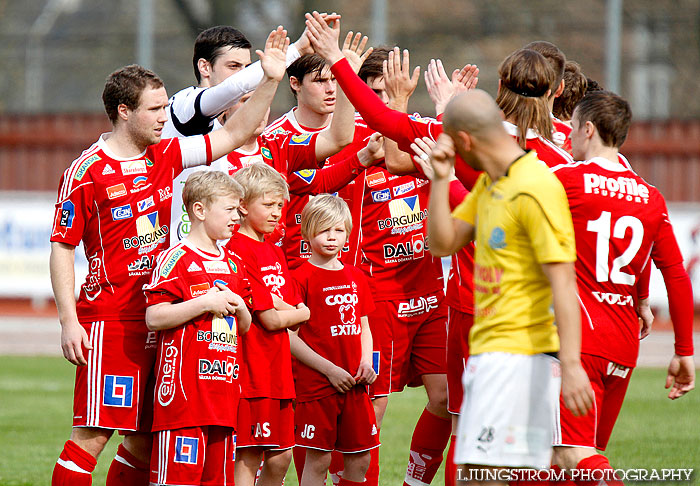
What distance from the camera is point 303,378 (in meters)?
5.93

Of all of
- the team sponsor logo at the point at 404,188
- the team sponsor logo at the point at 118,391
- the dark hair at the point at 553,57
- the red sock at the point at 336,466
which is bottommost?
the red sock at the point at 336,466

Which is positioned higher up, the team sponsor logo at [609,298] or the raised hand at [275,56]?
the raised hand at [275,56]

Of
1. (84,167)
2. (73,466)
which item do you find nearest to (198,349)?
(73,466)

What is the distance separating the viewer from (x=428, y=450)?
6352 mm

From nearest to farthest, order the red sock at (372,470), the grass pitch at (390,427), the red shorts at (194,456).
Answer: the red shorts at (194,456) → the red sock at (372,470) → the grass pitch at (390,427)

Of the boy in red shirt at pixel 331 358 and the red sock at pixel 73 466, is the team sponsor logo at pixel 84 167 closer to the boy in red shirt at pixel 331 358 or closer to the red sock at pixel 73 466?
the boy in red shirt at pixel 331 358

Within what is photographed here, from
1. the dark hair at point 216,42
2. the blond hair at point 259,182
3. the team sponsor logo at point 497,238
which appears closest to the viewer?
the team sponsor logo at point 497,238

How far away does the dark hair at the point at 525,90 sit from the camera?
5082mm

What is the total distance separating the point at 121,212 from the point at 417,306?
→ 7.01ft

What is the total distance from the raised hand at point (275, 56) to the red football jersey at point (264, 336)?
0.92 metres

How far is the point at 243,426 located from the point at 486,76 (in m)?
19.4

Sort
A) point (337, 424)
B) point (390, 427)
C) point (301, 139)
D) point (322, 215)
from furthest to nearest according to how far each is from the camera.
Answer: point (390, 427), point (301, 139), point (337, 424), point (322, 215)

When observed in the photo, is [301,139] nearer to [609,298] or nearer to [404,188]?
[404,188]

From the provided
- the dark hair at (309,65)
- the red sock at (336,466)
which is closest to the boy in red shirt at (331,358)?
the red sock at (336,466)
